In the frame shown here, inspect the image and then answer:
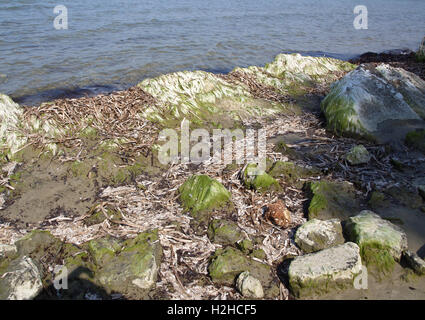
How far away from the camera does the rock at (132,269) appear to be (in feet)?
9.85

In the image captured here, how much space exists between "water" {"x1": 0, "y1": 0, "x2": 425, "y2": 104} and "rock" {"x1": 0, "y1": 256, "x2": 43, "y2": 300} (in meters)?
6.44

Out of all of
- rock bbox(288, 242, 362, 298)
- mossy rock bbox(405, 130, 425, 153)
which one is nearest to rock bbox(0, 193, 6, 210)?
rock bbox(288, 242, 362, 298)

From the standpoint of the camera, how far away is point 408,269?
10.2 feet

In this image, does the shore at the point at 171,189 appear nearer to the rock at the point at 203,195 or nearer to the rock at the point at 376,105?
the rock at the point at 203,195

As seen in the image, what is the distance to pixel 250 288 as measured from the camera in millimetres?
2947

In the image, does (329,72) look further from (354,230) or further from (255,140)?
(354,230)

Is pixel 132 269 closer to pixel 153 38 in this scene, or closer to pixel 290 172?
pixel 290 172

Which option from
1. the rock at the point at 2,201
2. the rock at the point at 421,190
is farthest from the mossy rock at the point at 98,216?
the rock at the point at 421,190

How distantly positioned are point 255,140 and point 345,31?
17788 millimetres

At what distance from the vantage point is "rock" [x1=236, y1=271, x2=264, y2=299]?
116 inches

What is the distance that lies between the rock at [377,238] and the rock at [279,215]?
0.67 meters

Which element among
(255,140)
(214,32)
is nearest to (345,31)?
(214,32)

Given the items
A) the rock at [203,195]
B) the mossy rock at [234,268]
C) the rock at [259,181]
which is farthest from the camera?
the rock at [259,181]

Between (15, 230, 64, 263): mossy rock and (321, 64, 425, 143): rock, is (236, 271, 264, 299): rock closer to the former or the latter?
(15, 230, 64, 263): mossy rock
